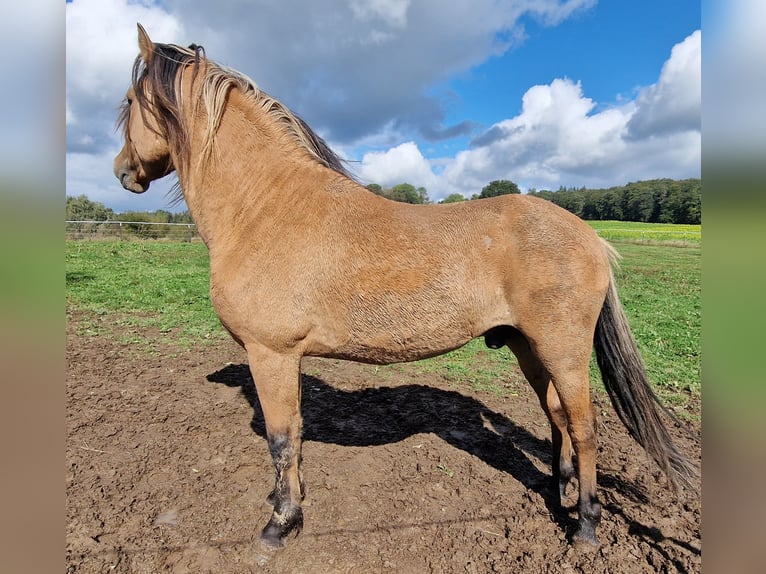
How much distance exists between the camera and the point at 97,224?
26219 millimetres

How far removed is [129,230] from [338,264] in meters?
30.9

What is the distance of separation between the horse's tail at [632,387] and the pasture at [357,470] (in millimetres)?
265

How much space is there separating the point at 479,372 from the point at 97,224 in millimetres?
29081

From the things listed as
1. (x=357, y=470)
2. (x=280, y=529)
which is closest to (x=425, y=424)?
(x=357, y=470)

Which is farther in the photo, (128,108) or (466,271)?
(128,108)

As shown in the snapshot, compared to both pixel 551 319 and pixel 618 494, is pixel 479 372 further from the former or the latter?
pixel 551 319

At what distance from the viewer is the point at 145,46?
106 inches

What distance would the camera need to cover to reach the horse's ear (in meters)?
2.69

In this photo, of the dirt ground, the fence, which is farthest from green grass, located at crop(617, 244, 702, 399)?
the fence

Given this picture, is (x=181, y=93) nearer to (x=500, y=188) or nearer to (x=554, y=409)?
(x=554, y=409)

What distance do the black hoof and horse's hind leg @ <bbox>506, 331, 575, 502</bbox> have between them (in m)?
2.06

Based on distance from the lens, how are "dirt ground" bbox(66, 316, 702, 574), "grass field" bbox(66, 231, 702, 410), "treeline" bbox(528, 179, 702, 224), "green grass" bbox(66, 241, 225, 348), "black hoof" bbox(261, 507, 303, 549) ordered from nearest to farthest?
"dirt ground" bbox(66, 316, 702, 574), "black hoof" bbox(261, 507, 303, 549), "grass field" bbox(66, 231, 702, 410), "green grass" bbox(66, 241, 225, 348), "treeline" bbox(528, 179, 702, 224)

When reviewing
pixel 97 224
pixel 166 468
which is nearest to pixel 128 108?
pixel 166 468

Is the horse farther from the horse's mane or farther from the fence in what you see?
the fence
